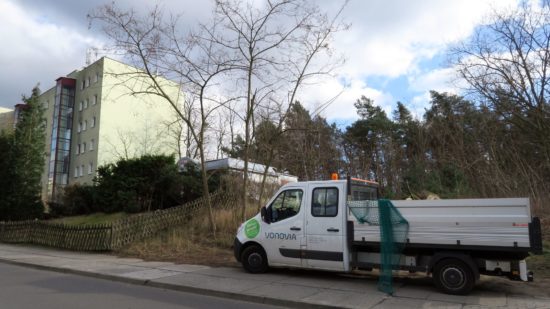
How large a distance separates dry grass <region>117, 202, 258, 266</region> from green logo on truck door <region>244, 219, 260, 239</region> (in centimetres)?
186

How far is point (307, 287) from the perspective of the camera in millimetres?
8906

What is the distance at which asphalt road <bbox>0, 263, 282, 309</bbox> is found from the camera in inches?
299

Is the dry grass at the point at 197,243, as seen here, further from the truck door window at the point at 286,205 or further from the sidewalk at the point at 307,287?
the truck door window at the point at 286,205

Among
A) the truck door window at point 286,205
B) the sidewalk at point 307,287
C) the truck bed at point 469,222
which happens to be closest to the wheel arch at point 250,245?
the sidewalk at point 307,287

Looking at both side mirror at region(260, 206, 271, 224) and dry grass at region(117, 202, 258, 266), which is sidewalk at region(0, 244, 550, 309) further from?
side mirror at region(260, 206, 271, 224)

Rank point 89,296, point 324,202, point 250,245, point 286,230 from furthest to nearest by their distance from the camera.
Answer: point 250,245, point 286,230, point 324,202, point 89,296

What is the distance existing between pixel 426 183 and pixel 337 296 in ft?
41.0

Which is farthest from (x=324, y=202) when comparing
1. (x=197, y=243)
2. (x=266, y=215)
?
(x=197, y=243)

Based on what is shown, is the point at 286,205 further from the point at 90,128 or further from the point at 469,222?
the point at 90,128

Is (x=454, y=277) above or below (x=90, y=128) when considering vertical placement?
below

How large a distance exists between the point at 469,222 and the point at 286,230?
13.0ft

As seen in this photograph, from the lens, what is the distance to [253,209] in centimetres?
1728

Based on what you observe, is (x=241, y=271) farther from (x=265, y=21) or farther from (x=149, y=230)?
(x=265, y=21)

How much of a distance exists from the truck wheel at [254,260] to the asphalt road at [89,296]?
2.13 meters
